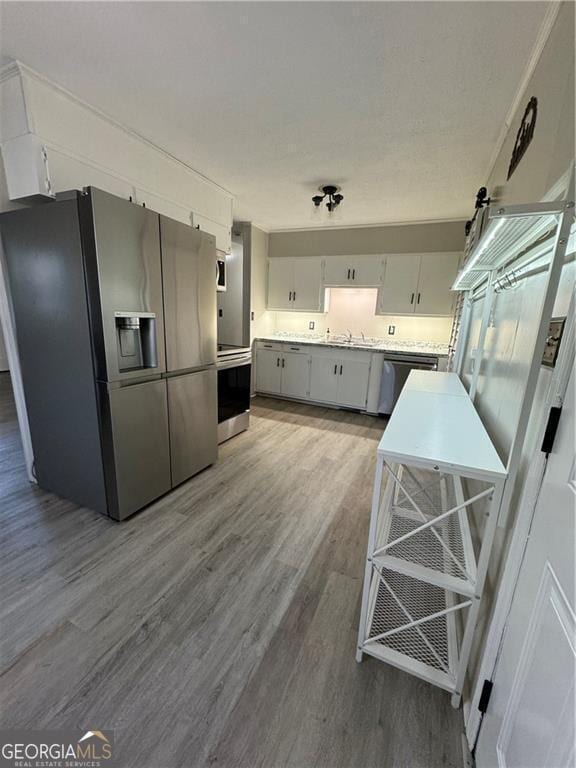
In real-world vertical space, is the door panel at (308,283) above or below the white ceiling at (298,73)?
below

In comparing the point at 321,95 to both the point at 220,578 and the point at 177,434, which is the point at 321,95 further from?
the point at 220,578

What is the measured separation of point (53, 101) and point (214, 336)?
1.70 meters

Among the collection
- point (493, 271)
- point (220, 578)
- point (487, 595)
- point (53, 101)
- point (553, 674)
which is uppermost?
point (53, 101)

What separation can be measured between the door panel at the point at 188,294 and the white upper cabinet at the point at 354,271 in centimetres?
257

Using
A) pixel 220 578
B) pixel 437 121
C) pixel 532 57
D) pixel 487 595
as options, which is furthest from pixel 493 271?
pixel 220 578

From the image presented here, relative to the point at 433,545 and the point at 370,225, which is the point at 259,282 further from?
the point at 433,545

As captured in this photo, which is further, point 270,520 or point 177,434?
point 177,434

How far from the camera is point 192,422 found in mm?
2547

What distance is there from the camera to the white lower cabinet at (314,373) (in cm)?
445

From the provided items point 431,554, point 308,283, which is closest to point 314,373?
point 308,283

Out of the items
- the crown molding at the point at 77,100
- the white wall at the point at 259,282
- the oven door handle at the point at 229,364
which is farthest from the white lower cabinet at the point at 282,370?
the crown molding at the point at 77,100

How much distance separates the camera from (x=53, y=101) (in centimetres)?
189

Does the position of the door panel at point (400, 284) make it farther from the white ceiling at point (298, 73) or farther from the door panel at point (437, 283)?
the white ceiling at point (298, 73)

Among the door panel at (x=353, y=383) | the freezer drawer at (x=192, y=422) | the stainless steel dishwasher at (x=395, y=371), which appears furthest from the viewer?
the door panel at (x=353, y=383)
